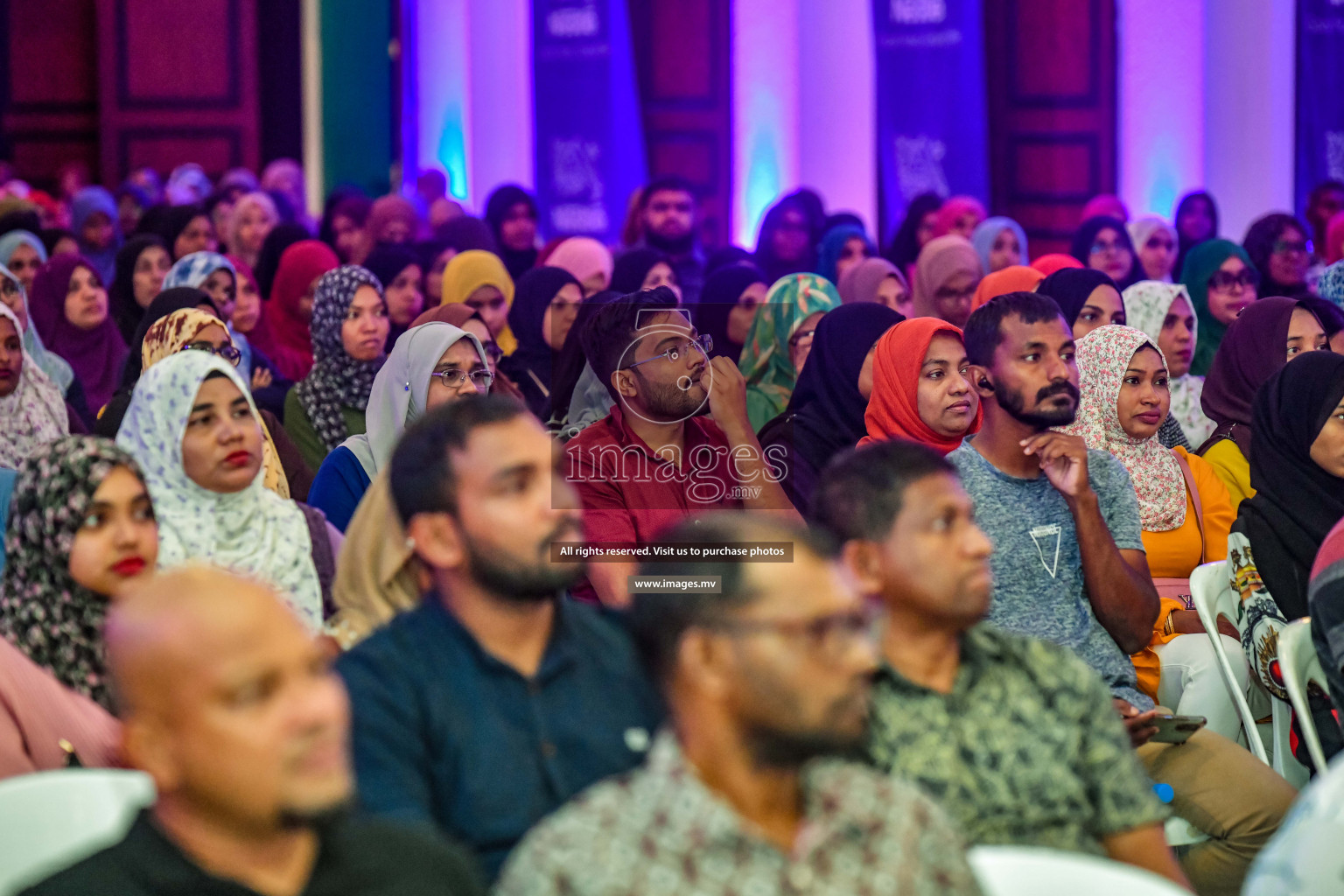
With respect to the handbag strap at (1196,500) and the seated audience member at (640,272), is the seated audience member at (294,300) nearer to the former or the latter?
the seated audience member at (640,272)

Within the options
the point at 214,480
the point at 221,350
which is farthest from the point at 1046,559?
the point at 221,350

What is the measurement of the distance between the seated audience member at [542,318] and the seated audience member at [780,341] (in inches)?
26.4

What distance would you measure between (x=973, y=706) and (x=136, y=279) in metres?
5.05

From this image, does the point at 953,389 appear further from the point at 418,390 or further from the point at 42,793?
the point at 42,793

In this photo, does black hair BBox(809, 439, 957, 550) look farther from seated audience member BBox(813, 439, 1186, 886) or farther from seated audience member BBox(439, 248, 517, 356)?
seated audience member BBox(439, 248, 517, 356)

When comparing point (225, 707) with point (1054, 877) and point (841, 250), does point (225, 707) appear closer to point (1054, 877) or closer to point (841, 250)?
point (1054, 877)

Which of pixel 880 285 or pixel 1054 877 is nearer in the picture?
pixel 1054 877

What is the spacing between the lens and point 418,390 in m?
→ 3.60

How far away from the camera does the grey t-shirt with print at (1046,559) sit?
9.21 feet

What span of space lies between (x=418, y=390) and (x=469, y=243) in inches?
146

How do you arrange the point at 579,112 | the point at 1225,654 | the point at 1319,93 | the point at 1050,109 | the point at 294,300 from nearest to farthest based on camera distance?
the point at 1225,654 < the point at 294,300 < the point at 1319,93 < the point at 579,112 < the point at 1050,109

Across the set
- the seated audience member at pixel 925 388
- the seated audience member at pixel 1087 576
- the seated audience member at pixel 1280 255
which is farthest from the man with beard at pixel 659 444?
the seated audience member at pixel 1280 255

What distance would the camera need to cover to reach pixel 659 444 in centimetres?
323

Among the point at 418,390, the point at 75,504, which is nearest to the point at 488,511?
the point at 75,504
